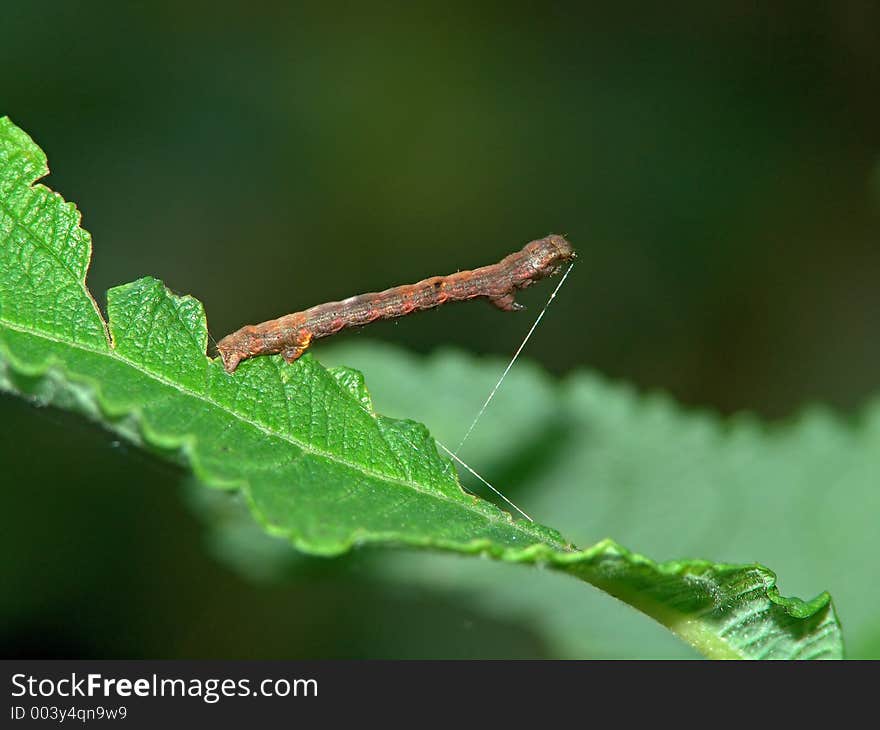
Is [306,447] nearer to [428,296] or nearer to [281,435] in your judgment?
[281,435]

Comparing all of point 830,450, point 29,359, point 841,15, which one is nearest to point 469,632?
point 830,450

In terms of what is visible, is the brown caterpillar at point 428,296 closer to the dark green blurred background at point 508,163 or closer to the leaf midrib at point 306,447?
the leaf midrib at point 306,447

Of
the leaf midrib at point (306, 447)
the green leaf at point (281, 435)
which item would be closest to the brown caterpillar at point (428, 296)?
the green leaf at point (281, 435)

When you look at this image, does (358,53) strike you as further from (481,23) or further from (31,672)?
(31,672)

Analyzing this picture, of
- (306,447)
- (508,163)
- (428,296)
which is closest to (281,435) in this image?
(306,447)

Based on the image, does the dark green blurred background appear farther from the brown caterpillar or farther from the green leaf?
the green leaf

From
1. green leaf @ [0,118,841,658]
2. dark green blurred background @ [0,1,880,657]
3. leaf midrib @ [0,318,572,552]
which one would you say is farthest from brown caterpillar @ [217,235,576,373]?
dark green blurred background @ [0,1,880,657]
